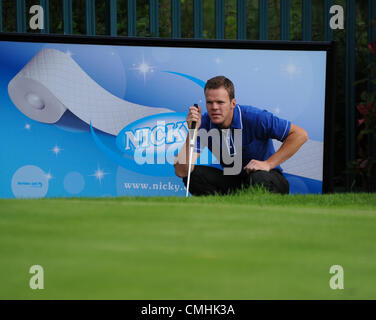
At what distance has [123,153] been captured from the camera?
5531 mm

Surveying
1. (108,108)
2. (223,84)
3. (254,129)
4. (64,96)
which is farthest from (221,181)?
(64,96)

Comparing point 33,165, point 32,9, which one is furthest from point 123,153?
point 32,9

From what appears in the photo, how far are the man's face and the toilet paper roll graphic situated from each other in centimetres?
42

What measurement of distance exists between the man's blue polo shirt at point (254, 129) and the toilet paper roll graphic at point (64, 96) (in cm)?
63

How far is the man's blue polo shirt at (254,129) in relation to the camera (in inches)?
217

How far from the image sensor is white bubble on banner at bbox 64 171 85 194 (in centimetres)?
546

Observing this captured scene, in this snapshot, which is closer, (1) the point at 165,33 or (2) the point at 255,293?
→ (2) the point at 255,293

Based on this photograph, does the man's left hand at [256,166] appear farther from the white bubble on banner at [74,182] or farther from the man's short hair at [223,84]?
the white bubble on banner at [74,182]

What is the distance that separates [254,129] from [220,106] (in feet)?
1.19

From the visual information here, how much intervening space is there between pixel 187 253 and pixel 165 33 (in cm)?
546

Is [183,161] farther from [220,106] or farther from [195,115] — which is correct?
[220,106]

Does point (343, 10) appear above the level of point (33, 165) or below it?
above
